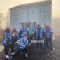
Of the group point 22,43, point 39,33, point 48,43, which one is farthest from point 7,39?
point 48,43

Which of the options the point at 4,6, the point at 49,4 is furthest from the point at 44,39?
the point at 4,6

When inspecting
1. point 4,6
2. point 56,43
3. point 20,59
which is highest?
point 4,6

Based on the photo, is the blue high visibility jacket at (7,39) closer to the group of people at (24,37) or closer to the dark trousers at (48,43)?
the group of people at (24,37)

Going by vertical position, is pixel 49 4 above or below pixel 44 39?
above

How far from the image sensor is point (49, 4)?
2.38 m

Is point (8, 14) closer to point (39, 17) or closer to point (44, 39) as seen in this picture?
point (39, 17)

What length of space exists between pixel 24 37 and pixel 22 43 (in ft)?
0.26

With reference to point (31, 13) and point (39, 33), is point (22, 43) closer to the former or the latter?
point (39, 33)

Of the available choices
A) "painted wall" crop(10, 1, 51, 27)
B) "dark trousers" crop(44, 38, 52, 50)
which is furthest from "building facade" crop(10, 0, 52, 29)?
"dark trousers" crop(44, 38, 52, 50)

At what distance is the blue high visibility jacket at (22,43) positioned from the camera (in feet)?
8.10

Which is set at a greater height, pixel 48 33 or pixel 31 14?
pixel 31 14

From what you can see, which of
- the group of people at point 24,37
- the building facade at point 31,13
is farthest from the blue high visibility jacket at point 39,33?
the building facade at point 31,13

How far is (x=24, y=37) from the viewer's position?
248 centimetres

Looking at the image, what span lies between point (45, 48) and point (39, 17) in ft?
1.27
